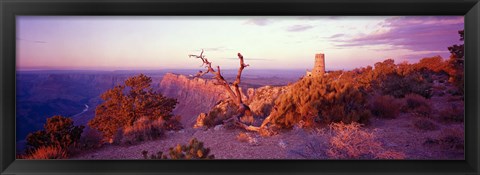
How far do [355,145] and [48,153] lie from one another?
8.42 ft

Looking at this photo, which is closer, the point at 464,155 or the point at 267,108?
the point at 464,155

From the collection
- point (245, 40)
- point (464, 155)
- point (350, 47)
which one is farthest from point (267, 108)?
point (464, 155)

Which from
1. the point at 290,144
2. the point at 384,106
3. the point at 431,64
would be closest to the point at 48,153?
the point at 290,144

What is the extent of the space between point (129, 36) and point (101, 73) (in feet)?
→ 1.29

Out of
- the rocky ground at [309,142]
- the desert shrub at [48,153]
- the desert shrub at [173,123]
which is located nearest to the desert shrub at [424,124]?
the rocky ground at [309,142]

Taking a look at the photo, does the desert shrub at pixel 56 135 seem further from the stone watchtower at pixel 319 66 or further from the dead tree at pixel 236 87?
the stone watchtower at pixel 319 66

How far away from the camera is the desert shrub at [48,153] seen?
3414mm

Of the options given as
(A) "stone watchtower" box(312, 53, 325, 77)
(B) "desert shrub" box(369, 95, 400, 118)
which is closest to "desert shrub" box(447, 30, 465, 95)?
(B) "desert shrub" box(369, 95, 400, 118)

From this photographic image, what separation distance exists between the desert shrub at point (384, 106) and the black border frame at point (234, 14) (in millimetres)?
408

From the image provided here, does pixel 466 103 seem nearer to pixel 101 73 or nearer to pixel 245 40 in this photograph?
pixel 245 40

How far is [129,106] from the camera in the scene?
357 cm

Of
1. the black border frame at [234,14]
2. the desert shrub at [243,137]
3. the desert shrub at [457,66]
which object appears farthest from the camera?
the desert shrub at [243,137]

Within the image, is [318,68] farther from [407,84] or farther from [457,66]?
[457,66]

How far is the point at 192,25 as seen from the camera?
344 cm
